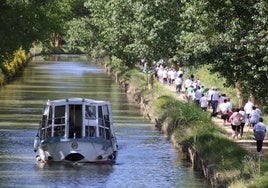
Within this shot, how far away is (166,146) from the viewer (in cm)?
3544

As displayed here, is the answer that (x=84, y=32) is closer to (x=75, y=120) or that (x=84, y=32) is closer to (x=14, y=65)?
(x=14, y=65)

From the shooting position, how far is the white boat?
3031cm

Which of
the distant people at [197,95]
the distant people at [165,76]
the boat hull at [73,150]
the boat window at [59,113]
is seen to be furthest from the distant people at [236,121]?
the distant people at [165,76]

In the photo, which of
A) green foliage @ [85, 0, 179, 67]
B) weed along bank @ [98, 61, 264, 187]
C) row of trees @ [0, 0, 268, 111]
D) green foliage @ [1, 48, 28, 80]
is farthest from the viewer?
green foliage @ [1, 48, 28, 80]

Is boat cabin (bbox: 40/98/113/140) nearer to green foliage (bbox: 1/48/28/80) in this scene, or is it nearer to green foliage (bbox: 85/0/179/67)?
green foliage (bbox: 85/0/179/67)

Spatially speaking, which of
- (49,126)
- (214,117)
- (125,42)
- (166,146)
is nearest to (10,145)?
(49,126)

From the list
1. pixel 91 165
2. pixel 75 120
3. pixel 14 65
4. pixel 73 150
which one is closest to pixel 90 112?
pixel 75 120

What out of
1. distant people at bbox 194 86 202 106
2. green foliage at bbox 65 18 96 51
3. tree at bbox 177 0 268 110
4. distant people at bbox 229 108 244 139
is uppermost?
green foliage at bbox 65 18 96 51

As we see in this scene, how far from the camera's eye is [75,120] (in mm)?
32250

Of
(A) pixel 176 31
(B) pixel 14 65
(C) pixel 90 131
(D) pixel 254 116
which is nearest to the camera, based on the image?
(C) pixel 90 131

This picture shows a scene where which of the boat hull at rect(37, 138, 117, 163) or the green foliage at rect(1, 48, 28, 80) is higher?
the green foliage at rect(1, 48, 28, 80)

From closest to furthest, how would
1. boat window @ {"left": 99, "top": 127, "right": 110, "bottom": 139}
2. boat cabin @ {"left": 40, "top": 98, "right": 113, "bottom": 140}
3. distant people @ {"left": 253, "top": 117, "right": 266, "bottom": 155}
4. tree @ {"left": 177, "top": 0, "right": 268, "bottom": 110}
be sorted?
tree @ {"left": 177, "top": 0, "right": 268, "bottom": 110} → distant people @ {"left": 253, "top": 117, "right": 266, "bottom": 155} → boat cabin @ {"left": 40, "top": 98, "right": 113, "bottom": 140} → boat window @ {"left": 99, "top": 127, "right": 110, "bottom": 139}

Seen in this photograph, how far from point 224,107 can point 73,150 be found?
9.77 meters

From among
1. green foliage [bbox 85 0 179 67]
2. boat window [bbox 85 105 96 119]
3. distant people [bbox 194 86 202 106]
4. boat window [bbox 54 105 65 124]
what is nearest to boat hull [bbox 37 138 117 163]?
boat window [bbox 85 105 96 119]
